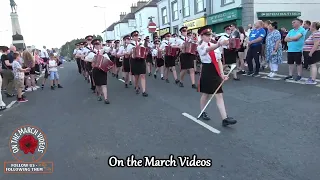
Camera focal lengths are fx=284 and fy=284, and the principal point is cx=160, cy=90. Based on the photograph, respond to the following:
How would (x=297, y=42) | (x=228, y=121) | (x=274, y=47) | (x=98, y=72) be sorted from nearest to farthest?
(x=228, y=121), (x=98, y=72), (x=297, y=42), (x=274, y=47)

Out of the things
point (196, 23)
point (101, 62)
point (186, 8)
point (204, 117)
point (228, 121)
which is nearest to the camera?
point (228, 121)

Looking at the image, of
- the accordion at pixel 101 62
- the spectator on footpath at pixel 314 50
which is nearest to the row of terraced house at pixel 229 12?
the spectator on footpath at pixel 314 50

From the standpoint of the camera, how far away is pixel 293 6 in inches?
822

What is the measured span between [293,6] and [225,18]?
491cm

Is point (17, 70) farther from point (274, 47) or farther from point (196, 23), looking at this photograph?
point (196, 23)

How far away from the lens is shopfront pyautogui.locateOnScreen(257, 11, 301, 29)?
20.1 meters

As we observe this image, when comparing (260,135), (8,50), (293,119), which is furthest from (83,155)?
(8,50)

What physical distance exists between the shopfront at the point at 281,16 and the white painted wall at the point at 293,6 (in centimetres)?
29

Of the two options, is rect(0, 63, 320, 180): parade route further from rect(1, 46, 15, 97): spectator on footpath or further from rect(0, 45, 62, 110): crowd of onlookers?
rect(1, 46, 15, 97): spectator on footpath

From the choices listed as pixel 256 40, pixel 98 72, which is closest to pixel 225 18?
pixel 256 40

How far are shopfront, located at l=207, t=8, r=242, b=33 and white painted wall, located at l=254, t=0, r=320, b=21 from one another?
1.26 meters

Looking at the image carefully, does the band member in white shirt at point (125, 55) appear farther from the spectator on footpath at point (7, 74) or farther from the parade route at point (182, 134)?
the spectator on footpath at point (7, 74)

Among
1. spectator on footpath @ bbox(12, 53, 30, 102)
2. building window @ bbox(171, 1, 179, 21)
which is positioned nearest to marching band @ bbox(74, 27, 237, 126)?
spectator on footpath @ bbox(12, 53, 30, 102)

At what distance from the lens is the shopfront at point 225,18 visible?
20625 millimetres
